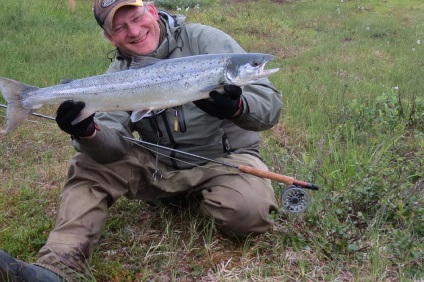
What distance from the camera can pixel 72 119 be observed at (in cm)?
358

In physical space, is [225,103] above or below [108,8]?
below

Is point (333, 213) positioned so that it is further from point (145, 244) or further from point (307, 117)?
point (307, 117)

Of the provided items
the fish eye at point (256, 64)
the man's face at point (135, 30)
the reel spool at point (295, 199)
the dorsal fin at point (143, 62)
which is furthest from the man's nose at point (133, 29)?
the reel spool at point (295, 199)

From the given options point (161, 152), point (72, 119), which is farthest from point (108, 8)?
point (161, 152)

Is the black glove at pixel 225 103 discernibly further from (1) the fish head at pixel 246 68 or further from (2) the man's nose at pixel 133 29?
(2) the man's nose at pixel 133 29

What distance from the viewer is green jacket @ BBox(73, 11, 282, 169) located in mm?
3912

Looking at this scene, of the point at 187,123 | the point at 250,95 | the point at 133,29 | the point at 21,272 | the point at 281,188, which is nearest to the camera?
the point at 21,272

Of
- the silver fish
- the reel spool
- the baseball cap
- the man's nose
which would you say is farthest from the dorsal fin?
the reel spool

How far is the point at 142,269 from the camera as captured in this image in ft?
12.4

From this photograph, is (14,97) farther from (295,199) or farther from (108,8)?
(295,199)

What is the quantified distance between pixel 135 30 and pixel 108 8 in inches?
8.9

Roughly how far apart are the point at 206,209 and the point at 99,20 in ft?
4.76

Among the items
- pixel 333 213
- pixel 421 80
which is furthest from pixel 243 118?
pixel 421 80

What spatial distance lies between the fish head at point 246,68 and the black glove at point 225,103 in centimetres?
6
